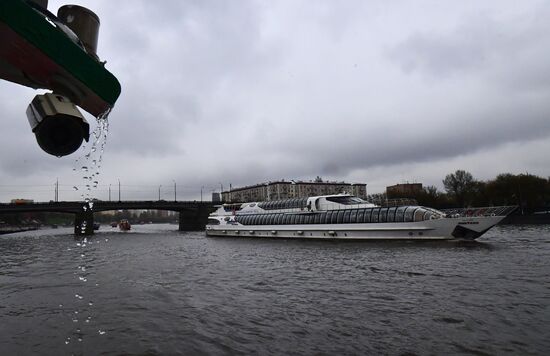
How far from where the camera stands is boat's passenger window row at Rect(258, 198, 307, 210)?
5172 centimetres

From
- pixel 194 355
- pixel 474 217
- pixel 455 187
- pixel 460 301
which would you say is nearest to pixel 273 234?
pixel 474 217

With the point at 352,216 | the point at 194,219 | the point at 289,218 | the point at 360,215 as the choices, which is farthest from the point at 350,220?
the point at 194,219

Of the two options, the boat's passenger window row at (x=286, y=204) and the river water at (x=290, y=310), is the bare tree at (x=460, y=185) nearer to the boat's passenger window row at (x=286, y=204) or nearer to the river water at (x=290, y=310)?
the boat's passenger window row at (x=286, y=204)

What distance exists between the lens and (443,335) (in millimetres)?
9555

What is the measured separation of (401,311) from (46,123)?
11143 mm

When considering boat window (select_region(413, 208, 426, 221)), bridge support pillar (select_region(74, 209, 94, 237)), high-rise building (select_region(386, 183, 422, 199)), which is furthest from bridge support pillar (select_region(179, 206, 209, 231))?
boat window (select_region(413, 208, 426, 221))

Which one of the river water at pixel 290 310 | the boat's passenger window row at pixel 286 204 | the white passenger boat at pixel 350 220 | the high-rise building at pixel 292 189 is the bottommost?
the river water at pixel 290 310

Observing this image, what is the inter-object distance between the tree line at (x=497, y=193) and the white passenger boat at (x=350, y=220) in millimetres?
68191

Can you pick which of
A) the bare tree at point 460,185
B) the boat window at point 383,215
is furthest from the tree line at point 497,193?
the boat window at point 383,215

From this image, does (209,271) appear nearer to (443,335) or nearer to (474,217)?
(443,335)

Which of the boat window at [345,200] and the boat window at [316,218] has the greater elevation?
the boat window at [345,200]

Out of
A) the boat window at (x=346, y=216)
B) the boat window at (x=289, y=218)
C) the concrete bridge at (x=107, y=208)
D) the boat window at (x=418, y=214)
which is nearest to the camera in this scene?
the boat window at (x=418, y=214)

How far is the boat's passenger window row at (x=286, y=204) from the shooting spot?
170ft

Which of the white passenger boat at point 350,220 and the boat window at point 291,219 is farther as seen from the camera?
the boat window at point 291,219
